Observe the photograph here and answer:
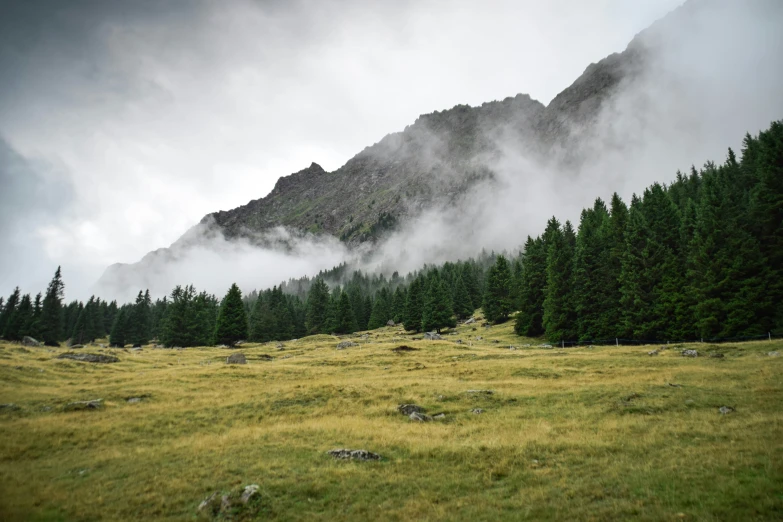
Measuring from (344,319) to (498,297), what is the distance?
42.1m

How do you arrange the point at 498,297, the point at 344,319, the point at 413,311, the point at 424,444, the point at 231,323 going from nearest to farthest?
the point at 424,444, the point at 231,323, the point at 498,297, the point at 413,311, the point at 344,319

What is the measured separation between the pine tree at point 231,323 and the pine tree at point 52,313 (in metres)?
51.8

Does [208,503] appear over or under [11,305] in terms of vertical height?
under

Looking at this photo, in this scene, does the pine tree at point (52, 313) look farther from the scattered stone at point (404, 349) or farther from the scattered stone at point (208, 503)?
the scattered stone at point (208, 503)

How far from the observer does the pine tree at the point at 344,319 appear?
104 metres

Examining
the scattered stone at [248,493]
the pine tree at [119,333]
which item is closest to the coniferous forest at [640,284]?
the pine tree at [119,333]

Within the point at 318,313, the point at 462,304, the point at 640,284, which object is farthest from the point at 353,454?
the point at 318,313

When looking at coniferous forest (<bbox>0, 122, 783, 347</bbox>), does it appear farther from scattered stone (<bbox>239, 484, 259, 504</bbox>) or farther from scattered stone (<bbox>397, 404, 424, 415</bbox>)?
scattered stone (<bbox>239, 484, 259, 504</bbox>)

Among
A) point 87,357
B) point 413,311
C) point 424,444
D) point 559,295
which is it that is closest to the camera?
point 424,444

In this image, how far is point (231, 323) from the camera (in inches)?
3396

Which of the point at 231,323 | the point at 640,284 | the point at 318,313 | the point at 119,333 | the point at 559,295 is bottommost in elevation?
the point at 119,333

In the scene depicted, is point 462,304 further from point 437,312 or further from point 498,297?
point 437,312

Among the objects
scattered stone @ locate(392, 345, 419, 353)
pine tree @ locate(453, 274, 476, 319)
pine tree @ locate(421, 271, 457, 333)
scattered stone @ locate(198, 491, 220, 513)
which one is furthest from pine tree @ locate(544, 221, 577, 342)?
scattered stone @ locate(198, 491, 220, 513)

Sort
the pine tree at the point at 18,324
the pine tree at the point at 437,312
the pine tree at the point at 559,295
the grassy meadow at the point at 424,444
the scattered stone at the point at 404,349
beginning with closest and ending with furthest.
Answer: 1. the grassy meadow at the point at 424,444
2. the scattered stone at the point at 404,349
3. the pine tree at the point at 559,295
4. the pine tree at the point at 437,312
5. the pine tree at the point at 18,324
